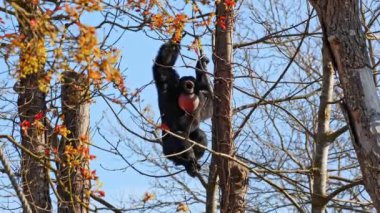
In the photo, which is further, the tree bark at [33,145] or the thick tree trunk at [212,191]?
the thick tree trunk at [212,191]

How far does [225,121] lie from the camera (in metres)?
7.58

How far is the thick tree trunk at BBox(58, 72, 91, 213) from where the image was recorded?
5.83m

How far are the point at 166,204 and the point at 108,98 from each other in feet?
12.4

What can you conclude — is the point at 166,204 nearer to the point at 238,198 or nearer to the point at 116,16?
the point at 238,198

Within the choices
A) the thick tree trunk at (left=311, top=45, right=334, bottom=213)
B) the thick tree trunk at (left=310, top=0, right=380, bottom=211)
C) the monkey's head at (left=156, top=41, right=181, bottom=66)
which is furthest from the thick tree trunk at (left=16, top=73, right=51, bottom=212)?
the thick tree trunk at (left=311, top=45, right=334, bottom=213)

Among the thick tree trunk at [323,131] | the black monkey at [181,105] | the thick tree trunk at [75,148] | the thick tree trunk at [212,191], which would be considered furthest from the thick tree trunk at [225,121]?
the black monkey at [181,105]

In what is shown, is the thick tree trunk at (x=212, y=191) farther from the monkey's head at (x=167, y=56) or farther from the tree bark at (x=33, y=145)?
the monkey's head at (x=167, y=56)

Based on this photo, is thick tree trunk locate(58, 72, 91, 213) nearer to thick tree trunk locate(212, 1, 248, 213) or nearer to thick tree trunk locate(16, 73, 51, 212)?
thick tree trunk locate(16, 73, 51, 212)

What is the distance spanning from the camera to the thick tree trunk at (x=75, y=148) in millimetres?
5831

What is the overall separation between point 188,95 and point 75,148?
4.76 metres

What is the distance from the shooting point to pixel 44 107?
7418mm

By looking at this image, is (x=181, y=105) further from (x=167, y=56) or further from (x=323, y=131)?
(x=323, y=131)

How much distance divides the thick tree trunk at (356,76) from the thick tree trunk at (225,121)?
1.65 m

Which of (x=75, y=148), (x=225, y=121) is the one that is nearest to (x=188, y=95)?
(x=225, y=121)
